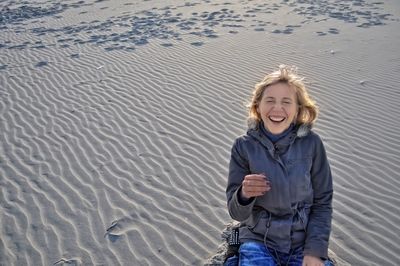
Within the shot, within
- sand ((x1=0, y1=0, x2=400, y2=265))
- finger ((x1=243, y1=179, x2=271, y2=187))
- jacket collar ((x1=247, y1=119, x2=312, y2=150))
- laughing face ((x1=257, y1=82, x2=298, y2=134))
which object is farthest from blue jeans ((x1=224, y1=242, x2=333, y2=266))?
sand ((x1=0, y1=0, x2=400, y2=265))

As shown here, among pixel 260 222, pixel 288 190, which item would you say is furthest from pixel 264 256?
pixel 288 190

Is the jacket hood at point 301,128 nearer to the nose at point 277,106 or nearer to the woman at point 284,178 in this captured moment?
the woman at point 284,178

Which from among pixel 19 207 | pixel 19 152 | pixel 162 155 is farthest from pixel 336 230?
pixel 19 152

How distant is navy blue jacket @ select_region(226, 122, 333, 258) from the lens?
98.4 inches

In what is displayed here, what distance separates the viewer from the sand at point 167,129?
396 centimetres

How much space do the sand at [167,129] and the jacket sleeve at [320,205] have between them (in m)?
1.17

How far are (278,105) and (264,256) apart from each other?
91cm

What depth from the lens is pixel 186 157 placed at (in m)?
5.39

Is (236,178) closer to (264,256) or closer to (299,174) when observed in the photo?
(299,174)

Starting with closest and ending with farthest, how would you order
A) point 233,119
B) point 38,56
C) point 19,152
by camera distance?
point 19,152 → point 233,119 → point 38,56

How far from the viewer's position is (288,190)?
250 centimetres

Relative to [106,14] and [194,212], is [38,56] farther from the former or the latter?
[194,212]

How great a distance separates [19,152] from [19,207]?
1478 millimetres

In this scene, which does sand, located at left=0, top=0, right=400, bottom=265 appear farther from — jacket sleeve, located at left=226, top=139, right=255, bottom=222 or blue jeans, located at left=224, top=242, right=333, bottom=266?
jacket sleeve, located at left=226, top=139, right=255, bottom=222
